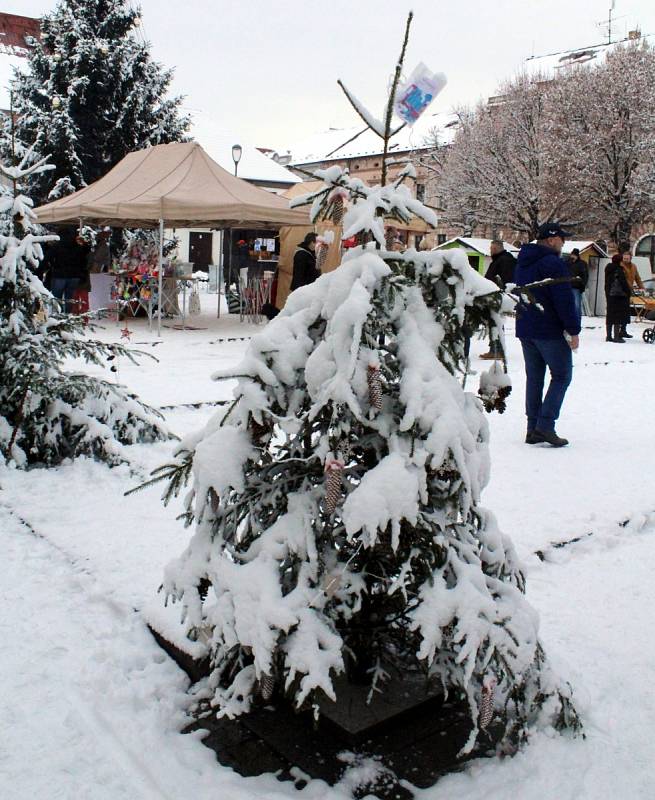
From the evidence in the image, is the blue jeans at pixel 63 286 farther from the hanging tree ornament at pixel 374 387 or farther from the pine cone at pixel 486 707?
the pine cone at pixel 486 707

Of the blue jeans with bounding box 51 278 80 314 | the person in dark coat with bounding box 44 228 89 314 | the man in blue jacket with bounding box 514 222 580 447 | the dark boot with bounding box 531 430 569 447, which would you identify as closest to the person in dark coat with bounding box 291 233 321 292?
the person in dark coat with bounding box 44 228 89 314

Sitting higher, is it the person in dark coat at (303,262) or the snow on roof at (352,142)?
the snow on roof at (352,142)

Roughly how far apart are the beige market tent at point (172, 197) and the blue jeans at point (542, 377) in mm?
7854

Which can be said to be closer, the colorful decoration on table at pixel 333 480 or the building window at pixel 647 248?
the colorful decoration on table at pixel 333 480

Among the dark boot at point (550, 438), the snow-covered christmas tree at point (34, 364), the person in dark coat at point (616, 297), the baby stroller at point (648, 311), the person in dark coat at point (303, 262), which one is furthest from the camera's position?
the baby stroller at point (648, 311)

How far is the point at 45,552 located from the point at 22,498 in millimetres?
1015

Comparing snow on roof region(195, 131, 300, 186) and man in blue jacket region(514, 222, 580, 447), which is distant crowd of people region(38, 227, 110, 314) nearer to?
man in blue jacket region(514, 222, 580, 447)

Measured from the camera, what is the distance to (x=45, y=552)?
4082mm

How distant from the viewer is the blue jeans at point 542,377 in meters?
6.76

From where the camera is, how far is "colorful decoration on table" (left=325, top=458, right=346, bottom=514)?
2271mm

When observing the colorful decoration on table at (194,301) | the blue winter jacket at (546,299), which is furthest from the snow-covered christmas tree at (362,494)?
the colorful decoration on table at (194,301)

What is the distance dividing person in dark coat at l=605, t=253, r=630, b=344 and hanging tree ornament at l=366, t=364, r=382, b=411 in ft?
46.4

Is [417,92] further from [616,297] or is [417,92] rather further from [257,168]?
[257,168]

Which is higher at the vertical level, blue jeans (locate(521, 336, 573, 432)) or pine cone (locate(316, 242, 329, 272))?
pine cone (locate(316, 242, 329, 272))
